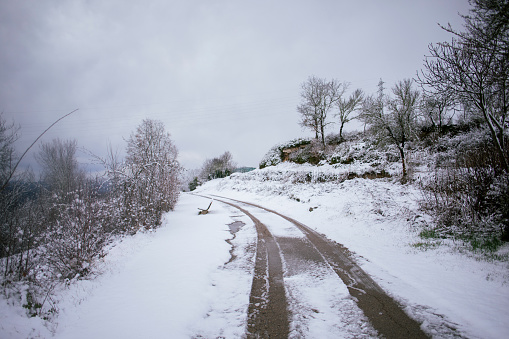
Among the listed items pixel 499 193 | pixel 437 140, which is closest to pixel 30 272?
pixel 499 193

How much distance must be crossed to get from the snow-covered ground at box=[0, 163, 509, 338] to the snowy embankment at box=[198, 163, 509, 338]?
17 mm

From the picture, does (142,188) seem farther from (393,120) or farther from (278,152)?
(278,152)

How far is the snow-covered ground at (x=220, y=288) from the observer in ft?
9.59

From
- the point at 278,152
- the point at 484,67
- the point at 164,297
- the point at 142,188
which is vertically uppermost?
the point at 278,152

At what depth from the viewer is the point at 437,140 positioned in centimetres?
1988

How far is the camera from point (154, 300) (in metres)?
3.77

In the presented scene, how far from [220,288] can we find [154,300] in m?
1.25

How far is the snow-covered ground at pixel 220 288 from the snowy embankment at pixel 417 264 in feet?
0.06

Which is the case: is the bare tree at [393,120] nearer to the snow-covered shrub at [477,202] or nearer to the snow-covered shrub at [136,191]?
the snow-covered shrub at [477,202]

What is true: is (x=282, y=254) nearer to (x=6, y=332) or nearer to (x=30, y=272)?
(x=6, y=332)

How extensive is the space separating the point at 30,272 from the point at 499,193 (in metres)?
11.5

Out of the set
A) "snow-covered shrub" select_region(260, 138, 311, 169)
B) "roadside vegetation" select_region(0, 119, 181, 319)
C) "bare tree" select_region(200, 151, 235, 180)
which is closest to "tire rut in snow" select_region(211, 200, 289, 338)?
"roadside vegetation" select_region(0, 119, 181, 319)

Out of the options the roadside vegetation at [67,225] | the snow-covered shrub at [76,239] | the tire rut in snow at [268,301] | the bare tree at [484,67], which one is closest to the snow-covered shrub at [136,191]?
the roadside vegetation at [67,225]

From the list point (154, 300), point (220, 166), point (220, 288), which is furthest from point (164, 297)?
point (220, 166)
